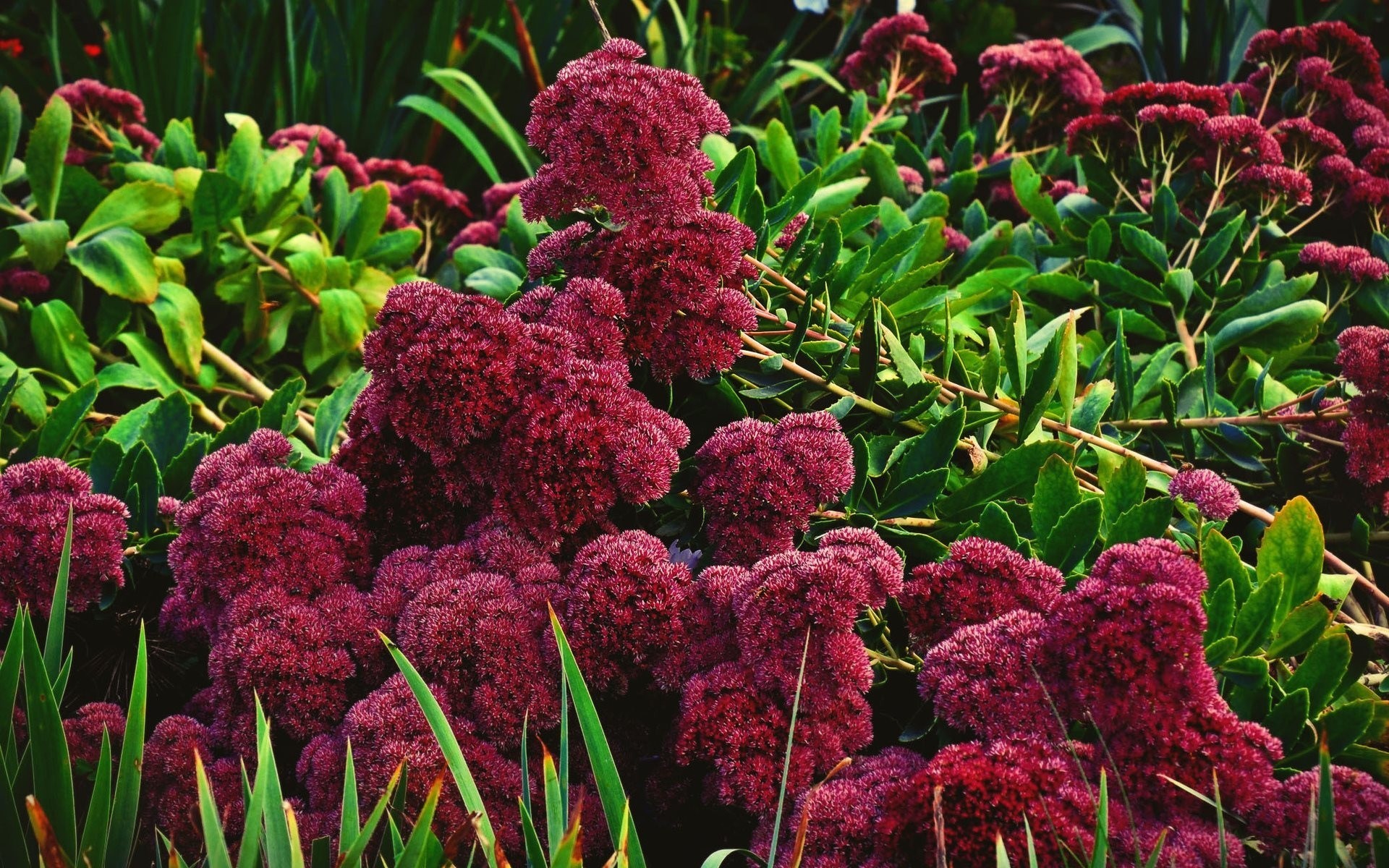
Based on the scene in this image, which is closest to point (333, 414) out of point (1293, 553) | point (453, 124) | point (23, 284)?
point (23, 284)

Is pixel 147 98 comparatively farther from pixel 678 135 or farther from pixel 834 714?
pixel 834 714

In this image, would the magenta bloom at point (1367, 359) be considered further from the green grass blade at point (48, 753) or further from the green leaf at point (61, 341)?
the green leaf at point (61, 341)

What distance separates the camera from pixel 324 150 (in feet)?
12.2

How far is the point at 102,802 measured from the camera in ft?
4.06

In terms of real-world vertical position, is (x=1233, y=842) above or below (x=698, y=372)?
below

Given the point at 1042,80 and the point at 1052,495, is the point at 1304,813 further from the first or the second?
the point at 1042,80

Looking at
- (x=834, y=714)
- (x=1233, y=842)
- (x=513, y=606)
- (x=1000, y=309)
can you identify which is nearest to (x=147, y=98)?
(x=1000, y=309)

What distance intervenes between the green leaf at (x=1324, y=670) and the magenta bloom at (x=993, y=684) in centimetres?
37

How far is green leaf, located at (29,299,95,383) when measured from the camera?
283cm

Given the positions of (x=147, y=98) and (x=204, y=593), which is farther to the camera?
(x=147, y=98)

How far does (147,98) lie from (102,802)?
3470 mm

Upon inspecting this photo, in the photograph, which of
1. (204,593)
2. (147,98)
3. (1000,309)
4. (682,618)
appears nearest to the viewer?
(682,618)

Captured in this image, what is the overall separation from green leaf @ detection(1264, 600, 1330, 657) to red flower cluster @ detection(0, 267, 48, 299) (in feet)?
8.91

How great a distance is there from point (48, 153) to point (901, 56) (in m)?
2.17
